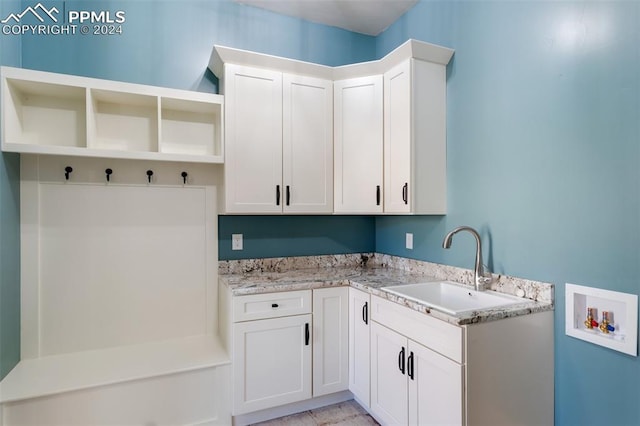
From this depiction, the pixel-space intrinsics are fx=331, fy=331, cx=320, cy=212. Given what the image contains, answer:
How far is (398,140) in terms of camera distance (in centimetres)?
224

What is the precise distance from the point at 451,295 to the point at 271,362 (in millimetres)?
1209

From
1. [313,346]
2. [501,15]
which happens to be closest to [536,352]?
[313,346]

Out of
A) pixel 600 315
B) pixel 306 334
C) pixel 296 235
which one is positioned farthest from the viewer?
pixel 296 235

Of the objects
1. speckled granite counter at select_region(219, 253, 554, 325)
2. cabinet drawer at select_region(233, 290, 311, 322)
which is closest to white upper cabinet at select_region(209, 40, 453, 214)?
speckled granite counter at select_region(219, 253, 554, 325)

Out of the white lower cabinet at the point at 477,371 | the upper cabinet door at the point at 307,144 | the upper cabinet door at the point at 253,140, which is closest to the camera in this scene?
the white lower cabinet at the point at 477,371

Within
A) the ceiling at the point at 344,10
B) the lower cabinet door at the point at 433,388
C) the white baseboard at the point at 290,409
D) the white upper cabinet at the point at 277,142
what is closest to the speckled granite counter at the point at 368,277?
the lower cabinet door at the point at 433,388

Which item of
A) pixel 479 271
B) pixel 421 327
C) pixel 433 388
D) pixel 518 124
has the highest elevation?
pixel 518 124

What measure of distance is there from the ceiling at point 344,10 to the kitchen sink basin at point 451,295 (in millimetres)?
2107

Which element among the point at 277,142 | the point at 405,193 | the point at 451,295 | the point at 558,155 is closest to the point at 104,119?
the point at 277,142

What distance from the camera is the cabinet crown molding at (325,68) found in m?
2.12

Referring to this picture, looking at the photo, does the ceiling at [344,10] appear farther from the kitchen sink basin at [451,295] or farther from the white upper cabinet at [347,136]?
the kitchen sink basin at [451,295]

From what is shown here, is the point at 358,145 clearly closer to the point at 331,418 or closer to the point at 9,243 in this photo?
the point at 331,418

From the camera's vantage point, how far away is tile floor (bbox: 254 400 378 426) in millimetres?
2127

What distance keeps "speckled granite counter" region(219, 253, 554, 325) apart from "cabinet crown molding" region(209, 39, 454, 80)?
1.40 meters
